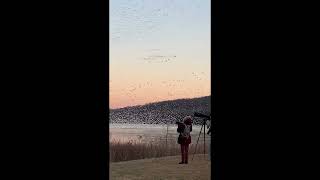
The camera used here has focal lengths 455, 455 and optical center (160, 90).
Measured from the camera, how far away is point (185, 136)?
7406mm

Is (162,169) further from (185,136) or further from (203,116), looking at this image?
(203,116)

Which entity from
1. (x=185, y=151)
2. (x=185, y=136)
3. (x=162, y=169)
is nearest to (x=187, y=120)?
(x=185, y=136)

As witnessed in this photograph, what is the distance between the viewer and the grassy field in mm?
5859

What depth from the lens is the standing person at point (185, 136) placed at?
7359 millimetres

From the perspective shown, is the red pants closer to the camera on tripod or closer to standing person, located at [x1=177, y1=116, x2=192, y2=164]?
standing person, located at [x1=177, y1=116, x2=192, y2=164]

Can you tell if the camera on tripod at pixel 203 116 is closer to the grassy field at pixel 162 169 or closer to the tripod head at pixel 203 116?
the tripod head at pixel 203 116

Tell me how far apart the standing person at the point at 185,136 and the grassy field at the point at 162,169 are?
17 cm

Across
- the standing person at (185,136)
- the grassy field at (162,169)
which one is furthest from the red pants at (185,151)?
the grassy field at (162,169)

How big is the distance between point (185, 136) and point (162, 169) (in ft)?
3.08

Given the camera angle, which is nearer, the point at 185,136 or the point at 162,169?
the point at 162,169
